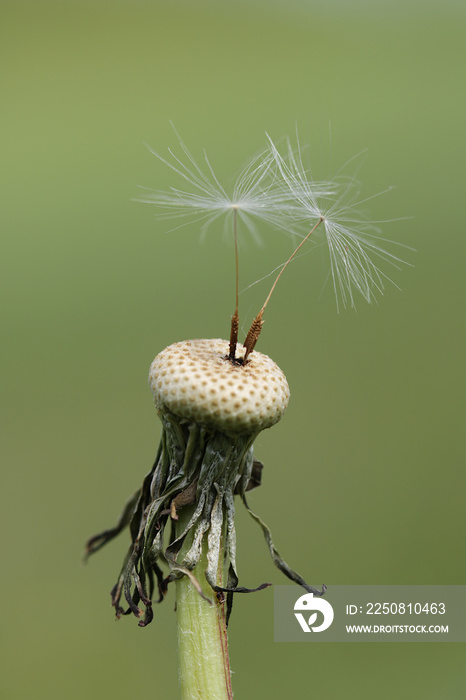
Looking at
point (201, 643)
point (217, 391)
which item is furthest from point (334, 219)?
point (201, 643)

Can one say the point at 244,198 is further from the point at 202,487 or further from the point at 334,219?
the point at 202,487

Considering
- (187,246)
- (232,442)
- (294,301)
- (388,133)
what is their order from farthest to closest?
(388,133)
(187,246)
(294,301)
(232,442)

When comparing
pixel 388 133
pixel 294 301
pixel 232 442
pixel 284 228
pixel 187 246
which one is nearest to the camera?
pixel 232 442

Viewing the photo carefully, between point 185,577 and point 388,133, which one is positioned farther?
point 388,133

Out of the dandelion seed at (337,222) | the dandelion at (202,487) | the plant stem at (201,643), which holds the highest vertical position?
the dandelion seed at (337,222)

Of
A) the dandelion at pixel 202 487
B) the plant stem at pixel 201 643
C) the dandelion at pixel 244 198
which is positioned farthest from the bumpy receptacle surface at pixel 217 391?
the dandelion at pixel 244 198

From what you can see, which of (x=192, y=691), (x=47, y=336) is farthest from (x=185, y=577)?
(x=47, y=336)

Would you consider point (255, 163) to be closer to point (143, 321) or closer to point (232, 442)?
point (232, 442)

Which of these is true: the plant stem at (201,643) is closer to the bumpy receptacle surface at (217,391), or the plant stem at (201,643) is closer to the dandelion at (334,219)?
the bumpy receptacle surface at (217,391)

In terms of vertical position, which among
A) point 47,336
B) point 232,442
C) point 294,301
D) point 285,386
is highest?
point 294,301
